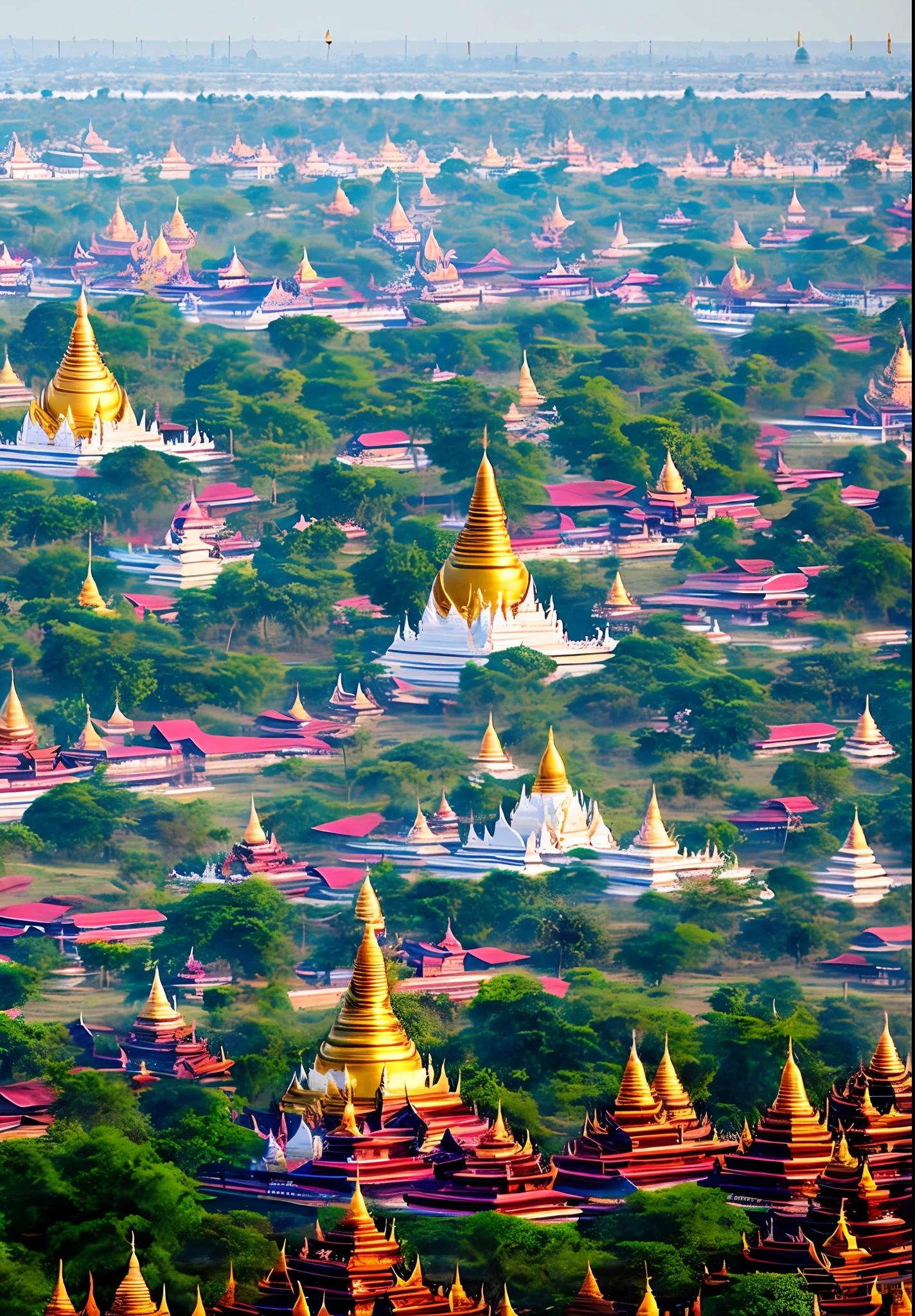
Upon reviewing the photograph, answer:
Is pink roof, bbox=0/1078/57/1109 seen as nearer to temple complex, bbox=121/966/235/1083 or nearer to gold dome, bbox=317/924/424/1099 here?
temple complex, bbox=121/966/235/1083

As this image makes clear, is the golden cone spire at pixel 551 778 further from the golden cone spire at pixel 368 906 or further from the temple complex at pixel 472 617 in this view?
the temple complex at pixel 472 617

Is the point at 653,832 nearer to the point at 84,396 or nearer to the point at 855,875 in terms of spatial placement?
the point at 855,875

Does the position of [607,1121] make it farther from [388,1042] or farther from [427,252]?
[427,252]

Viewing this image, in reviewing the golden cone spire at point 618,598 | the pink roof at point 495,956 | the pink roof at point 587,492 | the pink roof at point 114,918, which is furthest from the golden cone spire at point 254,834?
the pink roof at point 587,492

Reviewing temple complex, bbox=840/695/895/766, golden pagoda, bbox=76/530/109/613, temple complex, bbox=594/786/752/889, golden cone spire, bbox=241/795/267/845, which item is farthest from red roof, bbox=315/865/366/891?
golden pagoda, bbox=76/530/109/613

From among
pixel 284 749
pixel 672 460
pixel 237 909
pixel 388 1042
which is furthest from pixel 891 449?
pixel 388 1042

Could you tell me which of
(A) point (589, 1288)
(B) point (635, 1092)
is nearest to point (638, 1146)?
(B) point (635, 1092)
